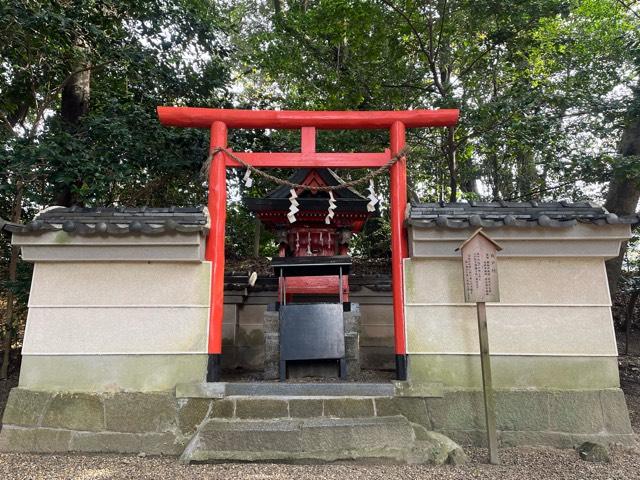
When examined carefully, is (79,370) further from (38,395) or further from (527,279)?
(527,279)

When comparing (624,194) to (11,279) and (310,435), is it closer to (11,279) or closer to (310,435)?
(310,435)

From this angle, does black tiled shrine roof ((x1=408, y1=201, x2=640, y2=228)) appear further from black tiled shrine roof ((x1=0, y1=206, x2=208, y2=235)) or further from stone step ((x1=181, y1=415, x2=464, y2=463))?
black tiled shrine roof ((x1=0, y1=206, x2=208, y2=235))

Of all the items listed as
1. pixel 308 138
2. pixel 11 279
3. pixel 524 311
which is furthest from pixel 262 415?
pixel 11 279

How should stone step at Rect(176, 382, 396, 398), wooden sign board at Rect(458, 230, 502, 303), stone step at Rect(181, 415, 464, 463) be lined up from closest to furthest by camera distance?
stone step at Rect(181, 415, 464, 463)
wooden sign board at Rect(458, 230, 502, 303)
stone step at Rect(176, 382, 396, 398)

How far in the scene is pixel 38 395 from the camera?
14.2 ft

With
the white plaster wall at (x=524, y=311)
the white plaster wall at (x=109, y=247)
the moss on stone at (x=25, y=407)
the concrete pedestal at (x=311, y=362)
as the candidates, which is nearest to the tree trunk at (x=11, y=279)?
the white plaster wall at (x=109, y=247)

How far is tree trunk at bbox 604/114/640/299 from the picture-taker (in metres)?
7.54

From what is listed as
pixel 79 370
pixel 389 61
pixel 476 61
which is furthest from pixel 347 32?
pixel 79 370

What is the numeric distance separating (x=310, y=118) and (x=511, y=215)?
2.59 meters

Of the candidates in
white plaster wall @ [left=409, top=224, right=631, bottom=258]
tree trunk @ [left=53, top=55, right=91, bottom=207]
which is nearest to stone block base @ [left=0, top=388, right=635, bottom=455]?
white plaster wall @ [left=409, top=224, right=631, bottom=258]

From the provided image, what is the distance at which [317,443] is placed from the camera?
393 centimetres

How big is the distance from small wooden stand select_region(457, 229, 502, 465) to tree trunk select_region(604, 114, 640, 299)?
4.77 meters

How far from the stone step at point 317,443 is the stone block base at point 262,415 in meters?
0.24

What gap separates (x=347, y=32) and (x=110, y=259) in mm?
6574
